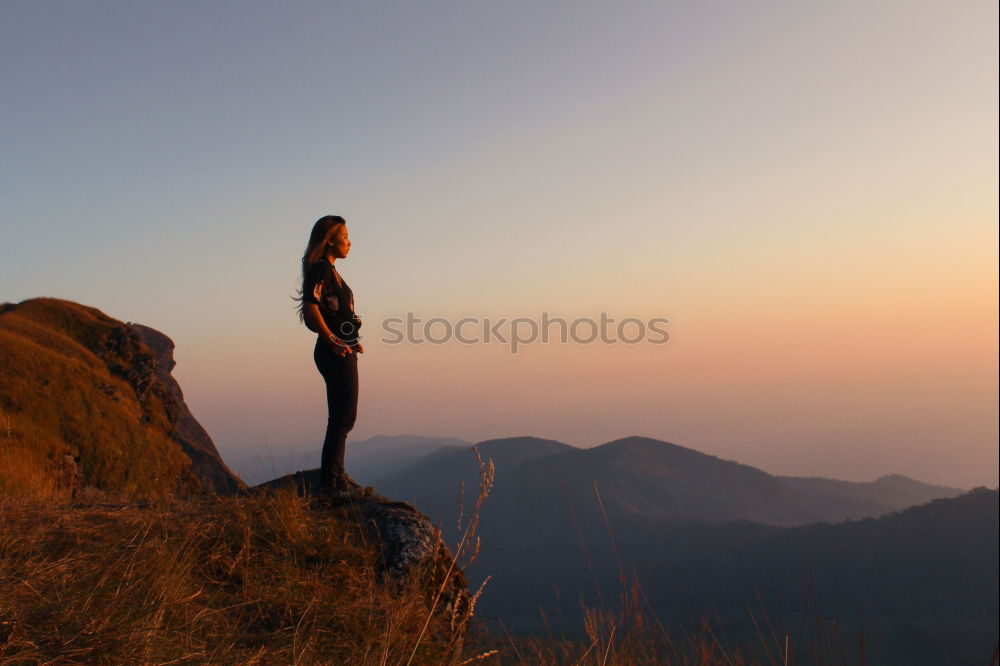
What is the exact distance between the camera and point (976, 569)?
92625 mm

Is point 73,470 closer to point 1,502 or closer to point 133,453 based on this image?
point 133,453

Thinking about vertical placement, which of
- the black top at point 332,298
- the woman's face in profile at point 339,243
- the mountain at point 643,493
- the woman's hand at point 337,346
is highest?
the woman's face in profile at point 339,243

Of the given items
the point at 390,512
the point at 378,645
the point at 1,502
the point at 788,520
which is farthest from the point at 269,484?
the point at 788,520

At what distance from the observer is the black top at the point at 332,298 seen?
571 cm

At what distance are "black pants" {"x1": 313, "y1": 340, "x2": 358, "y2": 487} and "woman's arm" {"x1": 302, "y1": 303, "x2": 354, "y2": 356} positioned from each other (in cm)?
10

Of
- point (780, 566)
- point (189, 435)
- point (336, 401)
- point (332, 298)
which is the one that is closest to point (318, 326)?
point (332, 298)

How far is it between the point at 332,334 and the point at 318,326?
14cm

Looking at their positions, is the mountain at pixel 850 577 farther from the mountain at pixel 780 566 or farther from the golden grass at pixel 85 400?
the golden grass at pixel 85 400

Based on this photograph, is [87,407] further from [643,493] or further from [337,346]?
[643,493]

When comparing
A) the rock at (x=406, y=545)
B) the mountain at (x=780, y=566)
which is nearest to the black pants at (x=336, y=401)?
the rock at (x=406, y=545)

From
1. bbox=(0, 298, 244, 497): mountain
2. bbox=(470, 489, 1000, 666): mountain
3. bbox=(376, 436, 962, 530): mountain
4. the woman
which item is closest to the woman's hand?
the woman

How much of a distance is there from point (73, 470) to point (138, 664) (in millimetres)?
8407

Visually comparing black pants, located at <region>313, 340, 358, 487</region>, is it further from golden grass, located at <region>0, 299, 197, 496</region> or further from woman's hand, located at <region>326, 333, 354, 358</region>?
golden grass, located at <region>0, 299, 197, 496</region>

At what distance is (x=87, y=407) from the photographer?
36.0 feet
